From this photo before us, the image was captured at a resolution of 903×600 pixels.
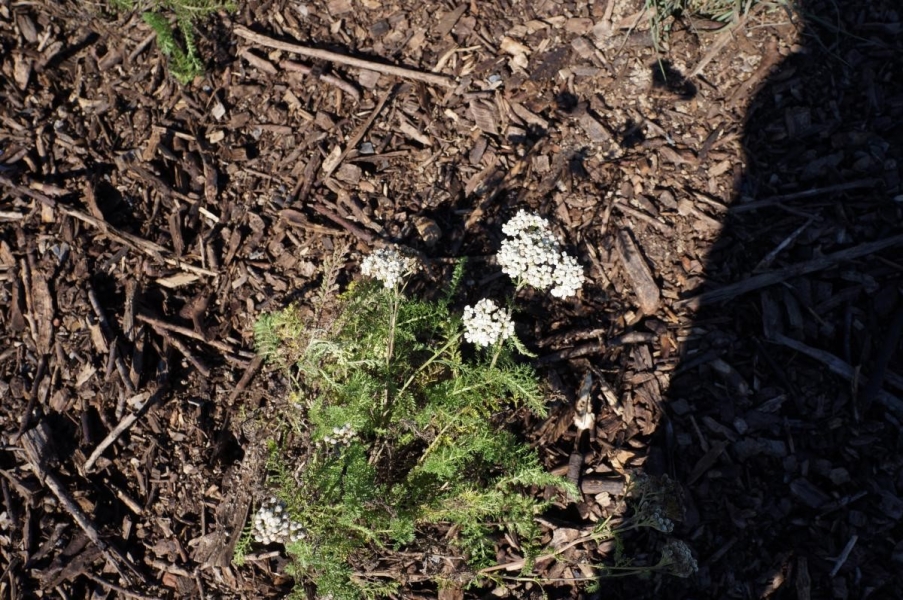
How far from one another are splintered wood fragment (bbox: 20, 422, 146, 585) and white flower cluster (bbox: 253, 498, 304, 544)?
1.13 metres

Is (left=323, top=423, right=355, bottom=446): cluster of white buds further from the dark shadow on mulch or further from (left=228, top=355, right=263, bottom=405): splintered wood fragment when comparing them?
the dark shadow on mulch

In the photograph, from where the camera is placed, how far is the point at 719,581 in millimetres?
3516

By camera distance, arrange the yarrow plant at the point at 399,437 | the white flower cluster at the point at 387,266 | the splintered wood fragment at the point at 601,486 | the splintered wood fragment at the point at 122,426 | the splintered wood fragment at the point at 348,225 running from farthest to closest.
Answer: the splintered wood fragment at the point at 348,225, the splintered wood fragment at the point at 122,426, the splintered wood fragment at the point at 601,486, the yarrow plant at the point at 399,437, the white flower cluster at the point at 387,266

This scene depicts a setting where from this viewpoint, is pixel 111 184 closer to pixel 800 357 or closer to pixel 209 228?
pixel 209 228

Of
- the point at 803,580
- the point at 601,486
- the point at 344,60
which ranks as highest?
the point at 344,60

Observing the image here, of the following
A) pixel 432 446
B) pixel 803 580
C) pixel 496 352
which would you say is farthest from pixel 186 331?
pixel 803 580

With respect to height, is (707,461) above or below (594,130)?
below

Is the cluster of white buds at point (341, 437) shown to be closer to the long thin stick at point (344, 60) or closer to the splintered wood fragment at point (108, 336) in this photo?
the splintered wood fragment at point (108, 336)

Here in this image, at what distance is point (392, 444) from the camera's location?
3.56 metres

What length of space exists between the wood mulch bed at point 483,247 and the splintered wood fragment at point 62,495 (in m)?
0.01

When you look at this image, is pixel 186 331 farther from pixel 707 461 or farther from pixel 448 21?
pixel 707 461

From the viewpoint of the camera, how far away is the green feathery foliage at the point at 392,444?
3162mm

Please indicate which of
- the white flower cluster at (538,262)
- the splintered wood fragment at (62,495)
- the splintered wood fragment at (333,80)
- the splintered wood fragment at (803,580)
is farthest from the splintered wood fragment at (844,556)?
the splintered wood fragment at (333,80)

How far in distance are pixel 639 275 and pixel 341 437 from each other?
1.91m
